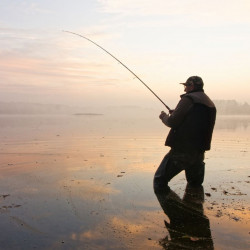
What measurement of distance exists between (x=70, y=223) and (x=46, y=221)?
393 mm

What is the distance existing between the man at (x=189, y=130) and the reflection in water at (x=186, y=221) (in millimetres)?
511

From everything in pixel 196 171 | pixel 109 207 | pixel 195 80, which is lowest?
pixel 109 207

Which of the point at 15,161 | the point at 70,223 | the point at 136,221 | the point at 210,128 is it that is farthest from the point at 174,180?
the point at 15,161

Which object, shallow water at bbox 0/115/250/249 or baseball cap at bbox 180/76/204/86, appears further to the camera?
baseball cap at bbox 180/76/204/86

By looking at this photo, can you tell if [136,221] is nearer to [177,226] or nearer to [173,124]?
[177,226]

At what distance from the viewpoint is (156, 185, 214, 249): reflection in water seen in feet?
14.1

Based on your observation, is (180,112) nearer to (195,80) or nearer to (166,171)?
(195,80)

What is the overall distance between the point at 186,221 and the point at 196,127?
2.36m

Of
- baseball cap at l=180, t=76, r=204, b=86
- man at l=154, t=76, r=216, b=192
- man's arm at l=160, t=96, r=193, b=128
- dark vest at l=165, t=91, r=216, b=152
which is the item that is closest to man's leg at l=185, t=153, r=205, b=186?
man at l=154, t=76, r=216, b=192

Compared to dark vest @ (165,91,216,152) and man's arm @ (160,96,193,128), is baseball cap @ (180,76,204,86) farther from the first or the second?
man's arm @ (160,96,193,128)

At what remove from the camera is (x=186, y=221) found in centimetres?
517

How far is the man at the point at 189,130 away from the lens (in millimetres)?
6926

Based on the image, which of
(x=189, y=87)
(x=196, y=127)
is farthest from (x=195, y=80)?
(x=196, y=127)

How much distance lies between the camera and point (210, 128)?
704 centimetres
